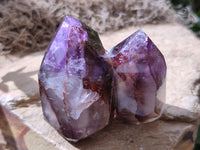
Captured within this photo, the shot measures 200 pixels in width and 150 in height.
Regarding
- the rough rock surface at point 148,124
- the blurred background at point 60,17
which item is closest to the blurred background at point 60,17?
the blurred background at point 60,17

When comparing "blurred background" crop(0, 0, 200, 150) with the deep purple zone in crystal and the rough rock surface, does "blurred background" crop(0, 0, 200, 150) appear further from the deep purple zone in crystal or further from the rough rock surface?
the deep purple zone in crystal

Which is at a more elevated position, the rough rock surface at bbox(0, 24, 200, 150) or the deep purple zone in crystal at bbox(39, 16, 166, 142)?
the deep purple zone in crystal at bbox(39, 16, 166, 142)

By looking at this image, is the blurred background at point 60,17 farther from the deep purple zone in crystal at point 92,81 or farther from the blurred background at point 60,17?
the deep purple zone in crystal at point 92,81

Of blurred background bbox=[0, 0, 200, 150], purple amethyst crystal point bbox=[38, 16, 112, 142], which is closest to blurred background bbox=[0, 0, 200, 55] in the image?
blurred background bbox=[0, 0, 200, 150]

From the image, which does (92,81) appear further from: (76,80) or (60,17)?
(60,17)

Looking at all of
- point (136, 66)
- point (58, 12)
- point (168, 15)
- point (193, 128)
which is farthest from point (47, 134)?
point (168, 15)
